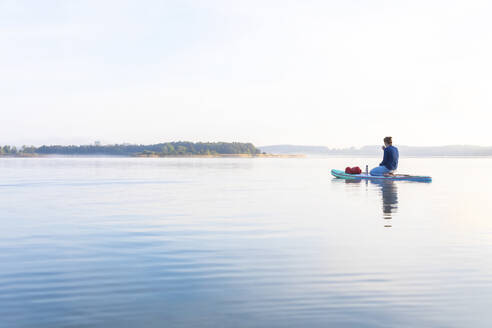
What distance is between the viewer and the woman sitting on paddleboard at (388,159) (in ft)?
102

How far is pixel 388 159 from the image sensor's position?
32469 millimetres

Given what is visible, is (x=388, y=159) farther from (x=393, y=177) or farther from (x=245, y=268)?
(x=245, y=268)

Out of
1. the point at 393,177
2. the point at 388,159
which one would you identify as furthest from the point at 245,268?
the point at 393,177

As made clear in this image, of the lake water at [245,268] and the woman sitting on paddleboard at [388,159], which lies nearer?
the lake water at [245,268]

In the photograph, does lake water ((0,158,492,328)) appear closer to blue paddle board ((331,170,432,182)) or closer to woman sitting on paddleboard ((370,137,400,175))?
woman sitting on paddleboard ((370,137,400,175))

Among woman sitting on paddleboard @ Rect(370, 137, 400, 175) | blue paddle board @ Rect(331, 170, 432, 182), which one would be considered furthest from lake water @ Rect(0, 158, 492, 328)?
blue paddle board @ Rect(331, 170, 432, 182)

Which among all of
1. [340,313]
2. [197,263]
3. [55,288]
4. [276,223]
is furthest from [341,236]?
[55,288]

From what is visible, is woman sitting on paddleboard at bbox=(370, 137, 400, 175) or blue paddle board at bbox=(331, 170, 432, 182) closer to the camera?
woman sitting on paddleboard at bbox=(370, 137, 400, 175)

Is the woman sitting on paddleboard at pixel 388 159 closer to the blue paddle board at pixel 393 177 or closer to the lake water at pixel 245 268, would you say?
the blue paddle board at pixel 393 177

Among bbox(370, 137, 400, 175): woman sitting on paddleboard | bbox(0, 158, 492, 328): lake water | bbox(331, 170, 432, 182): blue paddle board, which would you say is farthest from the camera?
bbox(331, 170, 432, 182): blue paddle board

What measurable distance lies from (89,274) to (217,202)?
12.2 metres

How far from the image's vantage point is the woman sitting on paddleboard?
1229 inches

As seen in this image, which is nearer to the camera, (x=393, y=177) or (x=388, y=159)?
(x=388, y=159)

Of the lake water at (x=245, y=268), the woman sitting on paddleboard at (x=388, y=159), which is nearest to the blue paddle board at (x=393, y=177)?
the woman sitting on paddleboard at (x=388, y=159)
